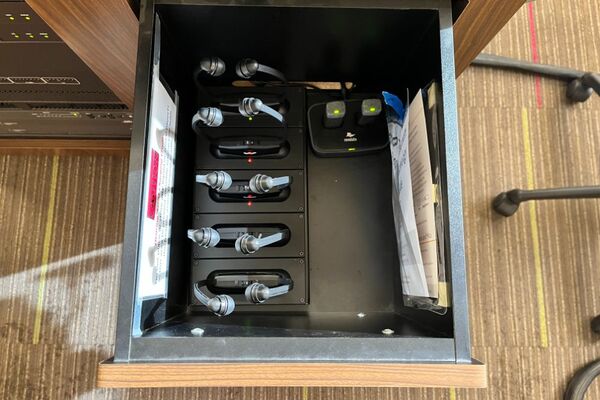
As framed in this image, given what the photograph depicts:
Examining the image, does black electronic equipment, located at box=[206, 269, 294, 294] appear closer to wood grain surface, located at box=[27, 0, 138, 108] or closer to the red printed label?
the red printed label

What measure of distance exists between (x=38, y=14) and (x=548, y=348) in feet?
4.24

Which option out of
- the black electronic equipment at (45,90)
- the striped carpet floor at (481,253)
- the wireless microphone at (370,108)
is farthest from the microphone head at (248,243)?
the striped carpet floor at (481,253)

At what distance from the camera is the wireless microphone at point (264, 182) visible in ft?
2.43

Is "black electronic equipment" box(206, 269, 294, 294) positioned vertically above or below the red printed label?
below

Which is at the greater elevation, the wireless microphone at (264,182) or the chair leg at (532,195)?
the chair leg at (532,195)

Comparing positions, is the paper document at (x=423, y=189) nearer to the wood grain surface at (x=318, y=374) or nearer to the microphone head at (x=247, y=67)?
the wood grain surface at (x=318, y=374)

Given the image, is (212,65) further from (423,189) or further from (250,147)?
(423,189)

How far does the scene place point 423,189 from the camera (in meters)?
0.69

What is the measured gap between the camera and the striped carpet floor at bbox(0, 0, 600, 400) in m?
1.18

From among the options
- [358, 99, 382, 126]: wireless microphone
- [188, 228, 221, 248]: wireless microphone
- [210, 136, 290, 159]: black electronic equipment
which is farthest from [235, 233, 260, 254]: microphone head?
[358, 99, 382, 126]: wireless microphone

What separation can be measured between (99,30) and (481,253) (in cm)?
102

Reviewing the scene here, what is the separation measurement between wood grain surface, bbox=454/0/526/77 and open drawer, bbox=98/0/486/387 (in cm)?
5

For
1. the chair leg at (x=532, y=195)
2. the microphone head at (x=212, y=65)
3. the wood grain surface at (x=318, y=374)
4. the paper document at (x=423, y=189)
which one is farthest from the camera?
the chair leg at (x=532, y=195)

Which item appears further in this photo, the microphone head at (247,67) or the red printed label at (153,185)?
the microphone head at (247,67)
